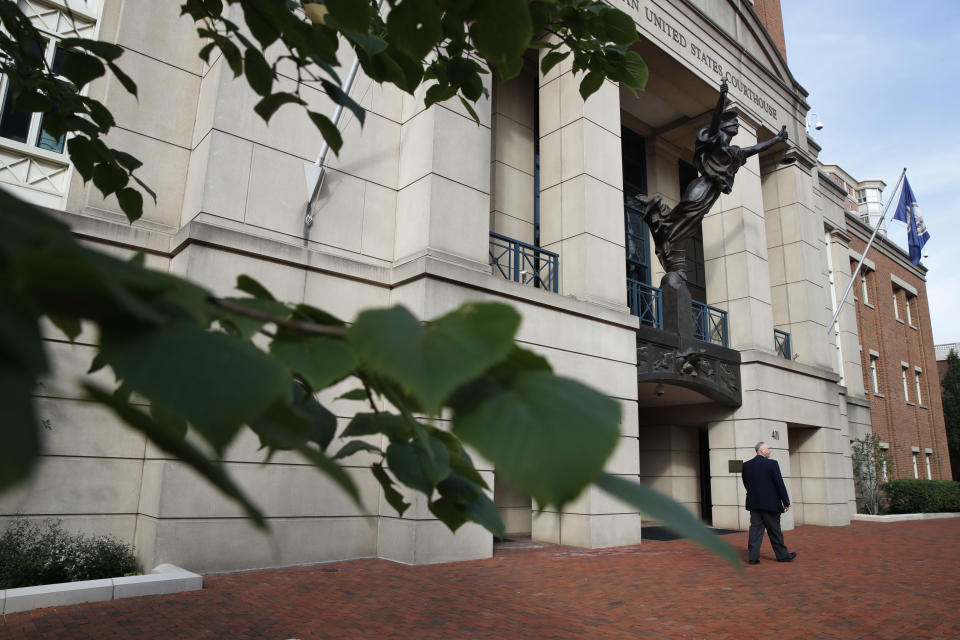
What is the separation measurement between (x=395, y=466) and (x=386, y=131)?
10.9m

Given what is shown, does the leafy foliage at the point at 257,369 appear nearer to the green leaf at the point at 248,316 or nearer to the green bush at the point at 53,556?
the green leaf at the point at 248,316

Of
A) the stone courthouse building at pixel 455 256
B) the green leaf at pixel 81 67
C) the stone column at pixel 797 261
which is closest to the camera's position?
the green leaf at pixel 81 67

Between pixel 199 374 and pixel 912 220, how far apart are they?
2816 centimetres

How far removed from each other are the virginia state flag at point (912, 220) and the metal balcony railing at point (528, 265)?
51.3 feet

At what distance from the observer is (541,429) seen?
0.68 m

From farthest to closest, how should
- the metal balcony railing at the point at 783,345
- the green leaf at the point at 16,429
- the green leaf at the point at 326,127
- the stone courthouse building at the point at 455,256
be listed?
1. the metal balcony railing at the point at 783,345
2. the stone courthouse building at the point at 455,256
3. the green leaf at the point at 326,127
4. the green leaf at the point at 16,429

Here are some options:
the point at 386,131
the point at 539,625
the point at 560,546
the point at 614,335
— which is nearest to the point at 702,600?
the point at 539,625

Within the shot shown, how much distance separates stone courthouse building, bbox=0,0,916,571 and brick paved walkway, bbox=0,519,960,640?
35.3 inches

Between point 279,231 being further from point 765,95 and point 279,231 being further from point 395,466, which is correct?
point 765,95

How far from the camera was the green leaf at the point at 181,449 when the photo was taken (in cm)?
63

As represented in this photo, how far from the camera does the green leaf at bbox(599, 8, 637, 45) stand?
2.60 metres

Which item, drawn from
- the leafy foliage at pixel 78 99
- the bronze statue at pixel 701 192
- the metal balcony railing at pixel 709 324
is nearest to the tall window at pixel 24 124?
the leafy foliage at pixel 78 99

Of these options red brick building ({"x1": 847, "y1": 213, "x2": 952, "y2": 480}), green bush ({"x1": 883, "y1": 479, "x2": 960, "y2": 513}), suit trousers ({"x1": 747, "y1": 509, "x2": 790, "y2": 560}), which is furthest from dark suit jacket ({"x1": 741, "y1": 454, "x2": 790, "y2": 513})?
red brick building ({"x1": 847, "y1": 213, "x2": 952, "y2": 480})

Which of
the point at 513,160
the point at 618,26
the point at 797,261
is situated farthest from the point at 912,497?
the point at 618,26
